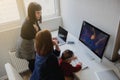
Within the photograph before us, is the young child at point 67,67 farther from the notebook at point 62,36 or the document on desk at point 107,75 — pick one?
the notebook at point 62,36

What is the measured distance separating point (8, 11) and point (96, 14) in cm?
145

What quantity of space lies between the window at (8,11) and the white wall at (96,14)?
0.85 m

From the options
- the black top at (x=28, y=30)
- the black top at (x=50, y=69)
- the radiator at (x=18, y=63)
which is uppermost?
the black top at (x=28, y=30)

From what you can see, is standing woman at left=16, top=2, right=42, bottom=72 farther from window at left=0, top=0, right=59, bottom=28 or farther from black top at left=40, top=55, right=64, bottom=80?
black top at left=40, top=55, right=64, bottom=80

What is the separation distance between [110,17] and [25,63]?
1.66 m

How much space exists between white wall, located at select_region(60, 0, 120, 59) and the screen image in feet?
0.44

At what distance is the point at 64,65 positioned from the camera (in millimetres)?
1726

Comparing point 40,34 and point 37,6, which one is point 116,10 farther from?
point 37,6

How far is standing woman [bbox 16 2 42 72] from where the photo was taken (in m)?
1.93

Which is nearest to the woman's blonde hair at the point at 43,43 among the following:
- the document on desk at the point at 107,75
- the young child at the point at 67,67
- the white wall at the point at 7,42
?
the young child at the point at 67,67

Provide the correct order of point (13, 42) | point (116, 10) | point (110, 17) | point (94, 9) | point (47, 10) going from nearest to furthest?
point (116, 10) → point (110, 17) → point (94, 9) → point (13, 42) → point (47, 10)

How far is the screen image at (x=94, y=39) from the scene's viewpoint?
5.38ft

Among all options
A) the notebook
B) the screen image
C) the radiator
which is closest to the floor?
the radiator

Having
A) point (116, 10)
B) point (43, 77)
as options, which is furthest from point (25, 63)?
point (116, 10)
